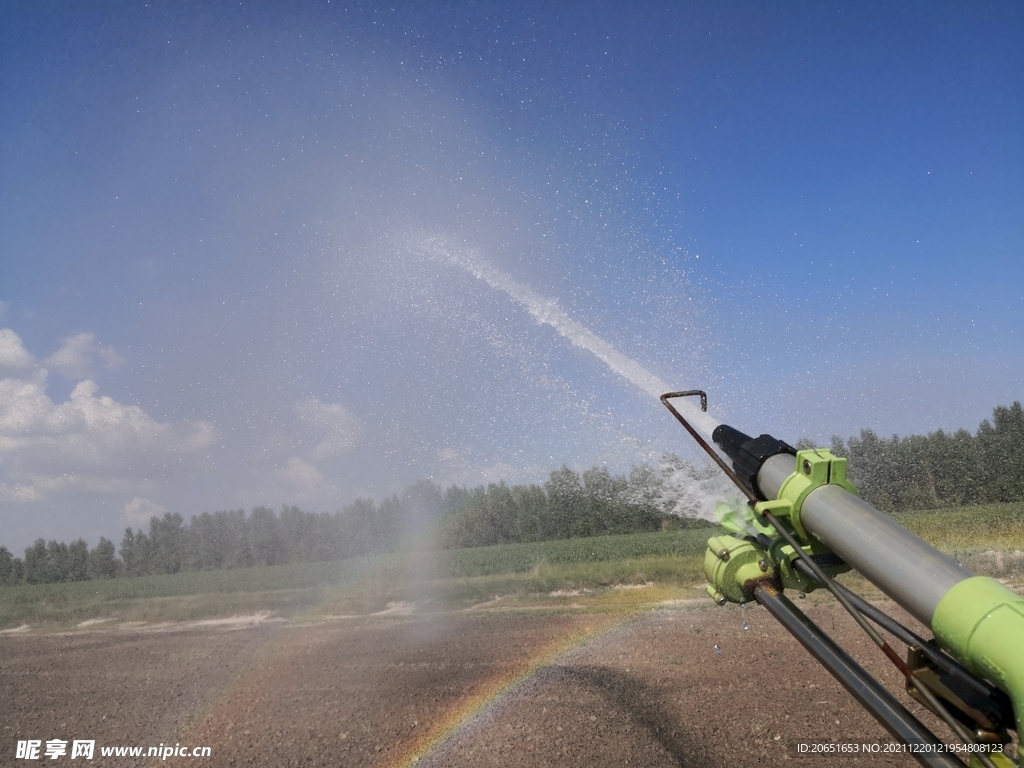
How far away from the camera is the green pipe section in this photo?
2002 millimetres

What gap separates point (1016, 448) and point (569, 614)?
39.9m

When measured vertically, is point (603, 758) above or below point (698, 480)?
below

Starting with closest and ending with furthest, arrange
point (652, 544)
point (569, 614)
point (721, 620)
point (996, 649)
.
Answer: point (996, 649), point (721, 620), point (569, 614), point (652, 544)

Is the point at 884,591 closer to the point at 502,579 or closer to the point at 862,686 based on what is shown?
the point at 862,686

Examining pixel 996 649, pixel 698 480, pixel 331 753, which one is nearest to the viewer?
pixel 996 649

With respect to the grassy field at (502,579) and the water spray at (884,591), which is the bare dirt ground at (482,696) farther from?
the grassy field at (502,579)

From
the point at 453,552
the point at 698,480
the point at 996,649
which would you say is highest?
the point at 698,480

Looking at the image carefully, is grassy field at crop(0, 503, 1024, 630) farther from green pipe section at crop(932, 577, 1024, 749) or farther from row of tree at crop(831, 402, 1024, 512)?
green pipe section at crop(932, 577, 1024, 749)

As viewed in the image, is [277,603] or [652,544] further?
[652,544]

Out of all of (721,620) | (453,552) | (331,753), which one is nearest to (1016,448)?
(453,552)

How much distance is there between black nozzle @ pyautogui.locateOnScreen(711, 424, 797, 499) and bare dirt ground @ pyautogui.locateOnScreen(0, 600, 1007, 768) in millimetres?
4996

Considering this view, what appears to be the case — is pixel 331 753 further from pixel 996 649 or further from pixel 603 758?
pixel 996 649

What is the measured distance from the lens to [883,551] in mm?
2578

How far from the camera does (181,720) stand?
1061cm
